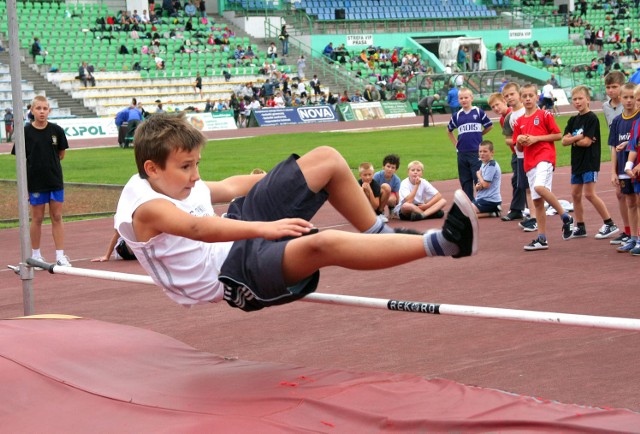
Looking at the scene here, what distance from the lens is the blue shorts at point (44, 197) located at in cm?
1060

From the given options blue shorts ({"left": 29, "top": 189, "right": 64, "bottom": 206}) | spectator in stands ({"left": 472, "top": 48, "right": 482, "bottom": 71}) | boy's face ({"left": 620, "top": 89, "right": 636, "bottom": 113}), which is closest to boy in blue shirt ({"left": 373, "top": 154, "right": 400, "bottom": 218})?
boy's face ({"left": 620, "top": 89, "right": 636, "bottom": 113})

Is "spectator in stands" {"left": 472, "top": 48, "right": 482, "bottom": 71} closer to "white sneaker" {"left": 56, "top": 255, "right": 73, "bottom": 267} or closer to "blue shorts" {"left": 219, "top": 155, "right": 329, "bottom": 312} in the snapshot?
"white sneaker" {"left": 56, "top": 255, "right": 73, "bottom": 267}

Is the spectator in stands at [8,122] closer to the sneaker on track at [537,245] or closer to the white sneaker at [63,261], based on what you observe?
the white sneaker at [63,261]

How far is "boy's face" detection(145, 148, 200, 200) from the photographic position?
15.6 feet

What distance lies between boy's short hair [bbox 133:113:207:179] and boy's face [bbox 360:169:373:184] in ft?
25.0

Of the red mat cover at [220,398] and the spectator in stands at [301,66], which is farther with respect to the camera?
the spectator in stands at [301,66]

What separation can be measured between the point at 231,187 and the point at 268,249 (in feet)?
2.47

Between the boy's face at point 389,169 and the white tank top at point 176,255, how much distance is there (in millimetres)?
7923

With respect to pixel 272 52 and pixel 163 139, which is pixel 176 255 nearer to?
pixel 163 139

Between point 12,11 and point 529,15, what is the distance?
180ft

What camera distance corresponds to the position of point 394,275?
29.9 ft

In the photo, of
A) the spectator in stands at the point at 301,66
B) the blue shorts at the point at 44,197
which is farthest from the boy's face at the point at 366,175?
the spectator in stands at the point at 301,66

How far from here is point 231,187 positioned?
5301 millimetres

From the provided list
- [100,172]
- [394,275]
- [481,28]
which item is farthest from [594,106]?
[394,275]
